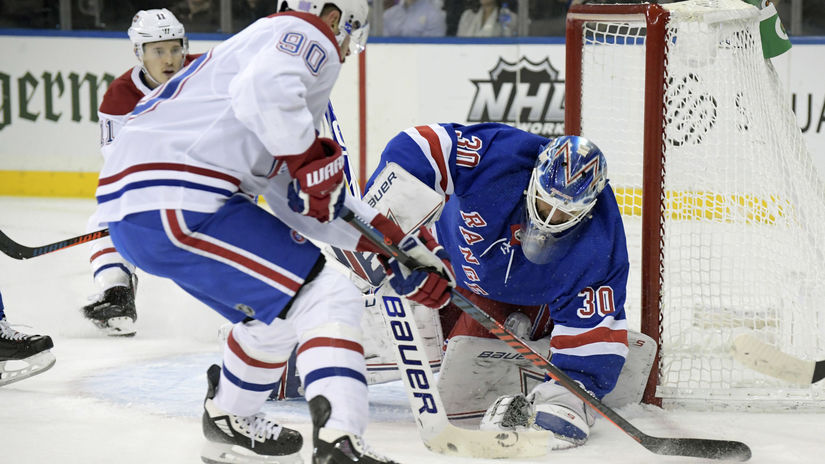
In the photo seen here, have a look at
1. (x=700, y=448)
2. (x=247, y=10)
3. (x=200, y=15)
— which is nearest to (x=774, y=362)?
(x=700, y=448)

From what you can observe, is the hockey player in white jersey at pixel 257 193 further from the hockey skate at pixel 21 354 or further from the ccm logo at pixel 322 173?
the hockey skate at pixel 21 354

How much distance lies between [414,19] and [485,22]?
1.46 feet

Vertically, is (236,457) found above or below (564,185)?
below

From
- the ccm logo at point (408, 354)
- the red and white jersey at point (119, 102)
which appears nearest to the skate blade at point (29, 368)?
the red and white jersey at point (119, 102)

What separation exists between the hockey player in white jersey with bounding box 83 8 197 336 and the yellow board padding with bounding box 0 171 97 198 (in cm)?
288

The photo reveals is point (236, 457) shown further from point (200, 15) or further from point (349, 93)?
point (200, 15)

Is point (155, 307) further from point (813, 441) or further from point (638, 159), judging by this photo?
point (813, 441)

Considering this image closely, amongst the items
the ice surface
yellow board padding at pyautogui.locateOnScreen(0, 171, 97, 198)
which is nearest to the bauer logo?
yellow board padding at pyautogui.locateOnScreen(0, 171, 97, 198)

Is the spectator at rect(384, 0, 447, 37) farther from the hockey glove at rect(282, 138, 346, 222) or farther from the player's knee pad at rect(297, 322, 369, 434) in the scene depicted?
the player's knee pad at rect(297, 322, 369, 434)

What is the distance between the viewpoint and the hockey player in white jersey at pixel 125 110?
322cm

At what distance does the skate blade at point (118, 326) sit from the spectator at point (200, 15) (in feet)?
12.5

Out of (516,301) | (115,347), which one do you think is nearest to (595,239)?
(516,301)

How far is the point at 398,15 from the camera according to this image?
21.5 feet

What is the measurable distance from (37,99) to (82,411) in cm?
436
